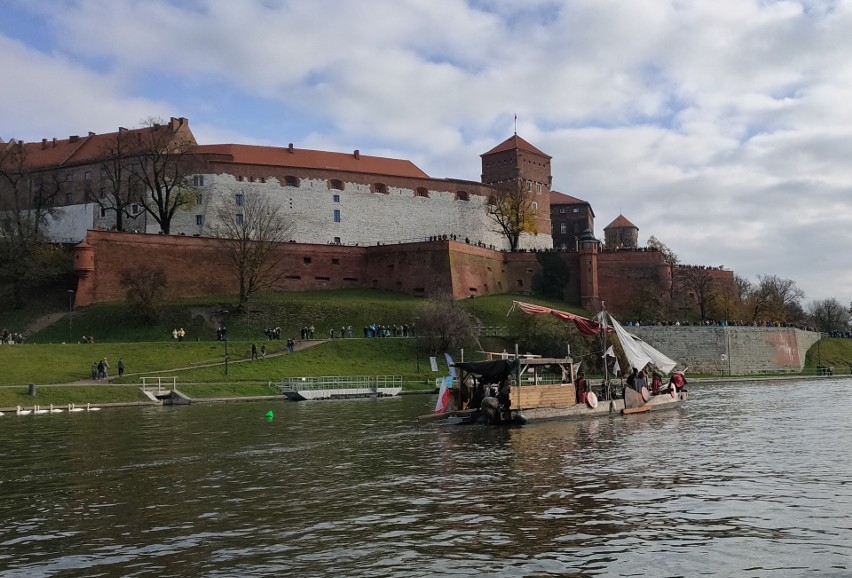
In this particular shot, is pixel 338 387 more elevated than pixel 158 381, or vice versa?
pixel 158 381

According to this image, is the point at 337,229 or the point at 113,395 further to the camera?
the point at 337,229

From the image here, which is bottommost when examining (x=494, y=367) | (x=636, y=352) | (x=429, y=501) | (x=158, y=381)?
(x=429, y=501)

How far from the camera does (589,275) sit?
83188mm

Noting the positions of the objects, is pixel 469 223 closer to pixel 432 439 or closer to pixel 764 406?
pixel 764 406

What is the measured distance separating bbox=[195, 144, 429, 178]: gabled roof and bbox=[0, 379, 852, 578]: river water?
62.9 meters

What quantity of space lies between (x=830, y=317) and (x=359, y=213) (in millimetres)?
85518

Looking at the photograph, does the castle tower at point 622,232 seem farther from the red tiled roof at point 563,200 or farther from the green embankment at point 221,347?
the green embankment at point 221,347

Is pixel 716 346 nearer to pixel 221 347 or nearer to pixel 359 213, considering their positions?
pixel 359 213

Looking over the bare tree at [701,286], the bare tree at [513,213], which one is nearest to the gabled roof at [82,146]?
the bare tree at [513,213]

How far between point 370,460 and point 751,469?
9.22 metres

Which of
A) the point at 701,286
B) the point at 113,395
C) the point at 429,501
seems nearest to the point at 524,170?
the point at 701,286

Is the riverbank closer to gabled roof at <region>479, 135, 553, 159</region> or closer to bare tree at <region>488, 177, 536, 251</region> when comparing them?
bare tree at <region>488, 177, 536, 251</region>

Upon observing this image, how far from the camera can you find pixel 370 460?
20766mm

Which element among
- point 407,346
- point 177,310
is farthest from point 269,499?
point 177,310
